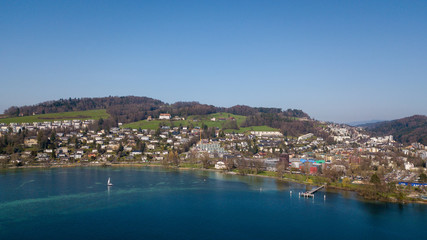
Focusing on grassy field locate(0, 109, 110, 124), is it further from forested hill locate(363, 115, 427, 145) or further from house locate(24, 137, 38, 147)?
forested hill locate(363, 115, 427, 145)

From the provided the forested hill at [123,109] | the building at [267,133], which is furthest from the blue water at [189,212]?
the forested hill at [123,109]

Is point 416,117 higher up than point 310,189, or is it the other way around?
point 416,117

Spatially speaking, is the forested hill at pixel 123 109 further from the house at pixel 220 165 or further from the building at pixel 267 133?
the house at pixel 220 165

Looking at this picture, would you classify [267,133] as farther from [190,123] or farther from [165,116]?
[165,116]

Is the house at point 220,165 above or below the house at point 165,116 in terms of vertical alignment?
below

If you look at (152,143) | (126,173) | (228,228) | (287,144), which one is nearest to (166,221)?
(228,228)

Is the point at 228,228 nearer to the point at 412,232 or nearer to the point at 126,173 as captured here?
the point at 412,232

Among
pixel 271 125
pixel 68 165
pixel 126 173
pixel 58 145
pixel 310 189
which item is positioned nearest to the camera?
pixel 310 189

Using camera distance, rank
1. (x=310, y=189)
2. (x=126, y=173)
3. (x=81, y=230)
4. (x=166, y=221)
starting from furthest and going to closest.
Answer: (x=126, y=173), (x=310, y=189), (x=166, y=221), (x=81, y=230)

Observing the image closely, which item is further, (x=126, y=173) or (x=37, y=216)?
(x=126, y=173)
